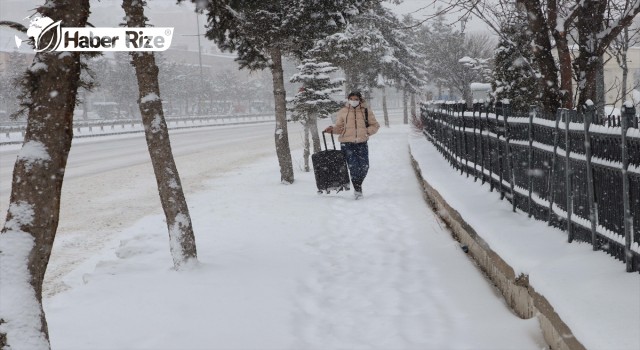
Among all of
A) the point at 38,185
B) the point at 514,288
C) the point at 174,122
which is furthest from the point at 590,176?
the point at 174,122

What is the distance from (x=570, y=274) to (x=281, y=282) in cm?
265

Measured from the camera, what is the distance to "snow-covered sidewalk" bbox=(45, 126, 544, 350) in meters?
4.50

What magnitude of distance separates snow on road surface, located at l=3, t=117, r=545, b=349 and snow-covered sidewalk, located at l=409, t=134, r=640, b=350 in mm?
412

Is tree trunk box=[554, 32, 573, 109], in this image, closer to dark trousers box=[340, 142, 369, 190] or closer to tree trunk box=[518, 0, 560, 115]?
tree trunk box=[518, 0, 560, 115]

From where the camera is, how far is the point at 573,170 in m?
5.58

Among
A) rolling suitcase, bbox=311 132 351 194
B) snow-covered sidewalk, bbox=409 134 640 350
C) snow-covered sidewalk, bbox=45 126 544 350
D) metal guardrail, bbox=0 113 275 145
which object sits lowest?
snow-covered sidewalk, bbox=45 126 544 350

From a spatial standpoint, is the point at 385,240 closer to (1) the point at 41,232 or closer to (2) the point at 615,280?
(2) the point at 615,280

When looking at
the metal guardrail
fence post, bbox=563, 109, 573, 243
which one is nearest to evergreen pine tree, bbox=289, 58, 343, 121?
fence post, bbox=563, 109, 573, 243

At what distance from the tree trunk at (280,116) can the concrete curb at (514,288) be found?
5621mm

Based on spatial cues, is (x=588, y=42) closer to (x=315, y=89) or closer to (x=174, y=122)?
(x=315, y=89)

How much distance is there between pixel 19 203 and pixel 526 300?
3613mm

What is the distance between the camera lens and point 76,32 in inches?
145

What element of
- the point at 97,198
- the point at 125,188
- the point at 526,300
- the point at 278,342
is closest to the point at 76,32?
the point at 278,342

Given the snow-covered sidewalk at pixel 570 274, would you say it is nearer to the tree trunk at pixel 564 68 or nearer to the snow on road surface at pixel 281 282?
the snow on road surface at pixel 281 282
